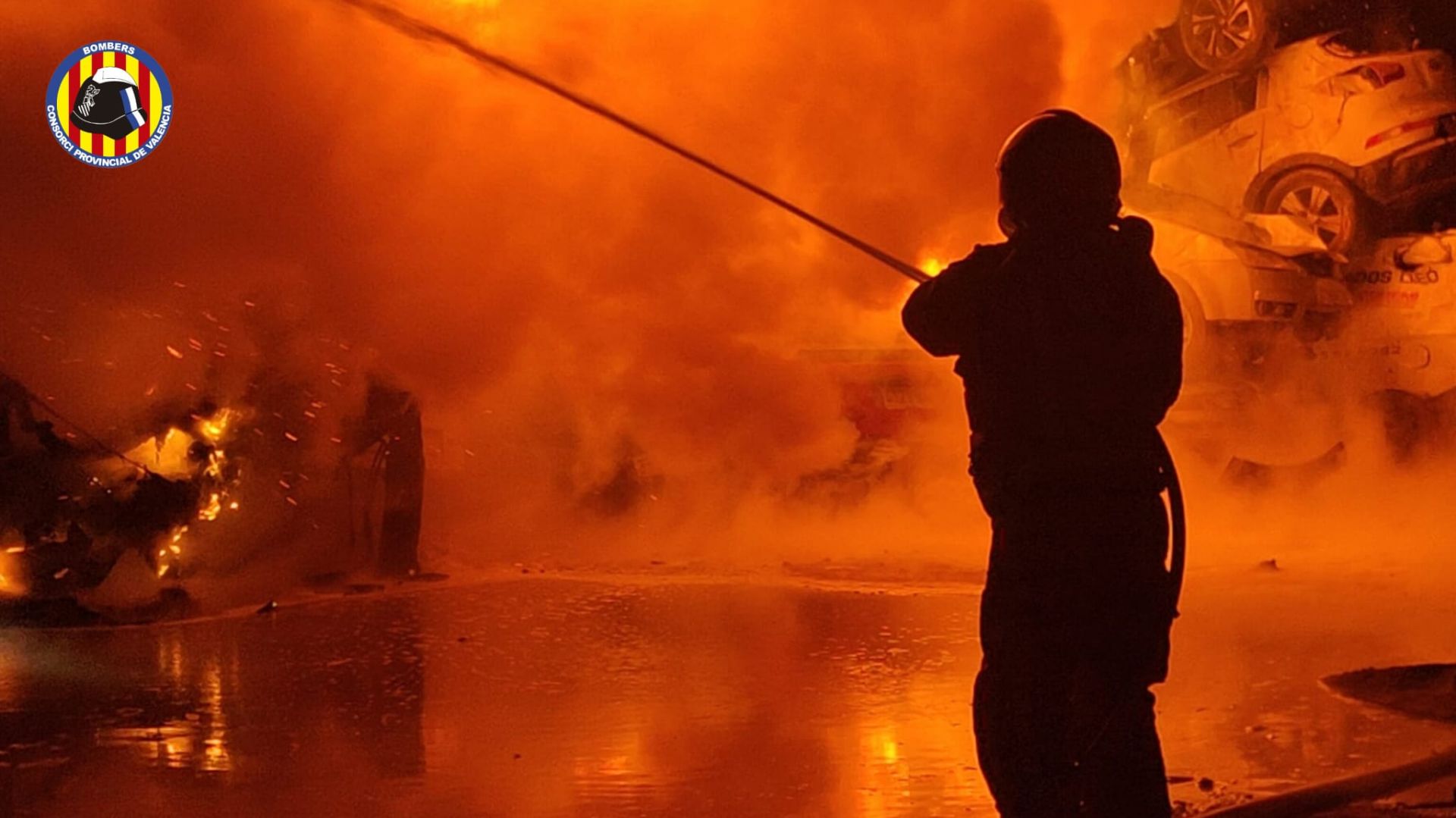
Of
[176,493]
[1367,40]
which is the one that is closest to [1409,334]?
[1367,40]

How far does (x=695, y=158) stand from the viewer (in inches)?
168

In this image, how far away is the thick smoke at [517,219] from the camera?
28.1 feet

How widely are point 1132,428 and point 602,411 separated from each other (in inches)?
298

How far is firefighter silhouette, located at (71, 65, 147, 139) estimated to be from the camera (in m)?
8.58

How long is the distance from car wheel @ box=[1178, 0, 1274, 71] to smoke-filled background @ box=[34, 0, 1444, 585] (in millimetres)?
5790

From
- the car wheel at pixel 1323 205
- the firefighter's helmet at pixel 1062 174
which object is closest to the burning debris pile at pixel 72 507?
the firefighter's helmet at pixel 1062 174

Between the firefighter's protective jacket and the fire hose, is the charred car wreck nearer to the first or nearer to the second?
the fire hose

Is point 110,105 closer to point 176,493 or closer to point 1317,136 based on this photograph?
point 176,493

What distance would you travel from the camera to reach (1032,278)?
304 centimetres

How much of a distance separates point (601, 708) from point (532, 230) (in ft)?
13.2

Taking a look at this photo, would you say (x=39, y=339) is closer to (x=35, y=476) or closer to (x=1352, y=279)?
(x=35, y=476)

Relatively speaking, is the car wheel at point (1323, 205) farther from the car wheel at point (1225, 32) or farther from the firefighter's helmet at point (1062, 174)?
the firefighter's helmet at point (1062, 174)

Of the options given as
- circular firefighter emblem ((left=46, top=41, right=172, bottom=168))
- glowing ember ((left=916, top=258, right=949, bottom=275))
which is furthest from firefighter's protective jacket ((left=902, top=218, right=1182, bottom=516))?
glowing ember ((left=916, top=258, right=949, bottom=275))

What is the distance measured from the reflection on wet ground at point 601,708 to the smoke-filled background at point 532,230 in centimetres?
162
